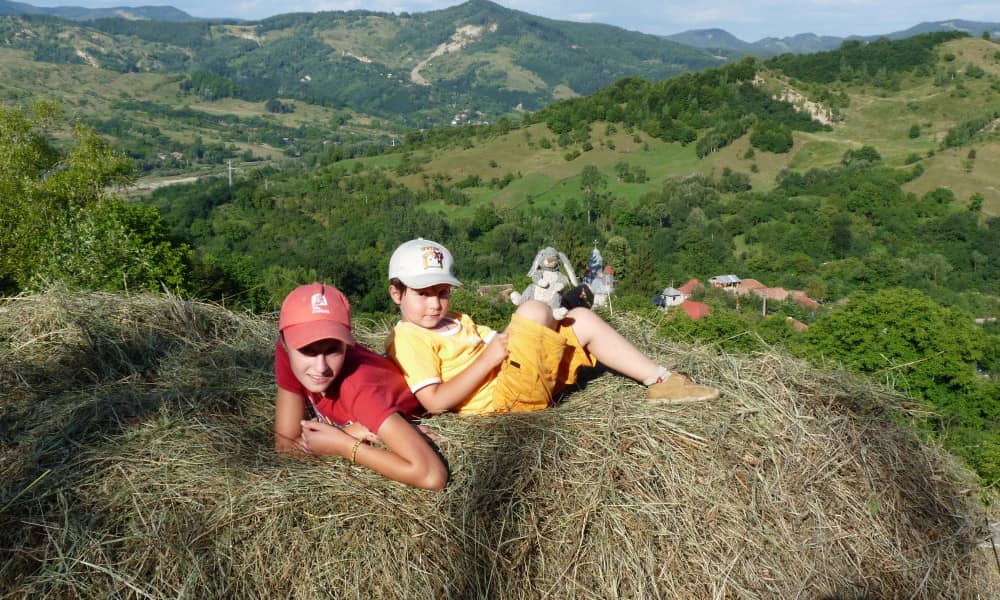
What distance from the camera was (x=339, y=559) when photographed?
2.62 meters

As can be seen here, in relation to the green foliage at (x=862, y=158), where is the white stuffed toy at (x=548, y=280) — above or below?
above

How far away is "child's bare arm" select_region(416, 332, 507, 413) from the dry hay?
14 cm

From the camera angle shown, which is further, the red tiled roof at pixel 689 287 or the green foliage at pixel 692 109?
the green foliage at pixel 692 109

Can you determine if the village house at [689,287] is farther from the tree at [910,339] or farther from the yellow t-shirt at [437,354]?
the yellow t-shirt at [437,354]

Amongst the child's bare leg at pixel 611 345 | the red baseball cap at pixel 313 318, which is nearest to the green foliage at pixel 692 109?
the child's bare leg at pixel 611 345

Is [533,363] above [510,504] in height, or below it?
above

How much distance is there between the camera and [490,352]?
10.9 feet

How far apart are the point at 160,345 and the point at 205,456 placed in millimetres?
1889

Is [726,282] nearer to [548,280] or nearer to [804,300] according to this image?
[804,300]

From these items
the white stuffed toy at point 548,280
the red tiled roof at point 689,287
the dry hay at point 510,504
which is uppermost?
the white stuffed toy at point 548,280

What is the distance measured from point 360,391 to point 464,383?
1.76 ft

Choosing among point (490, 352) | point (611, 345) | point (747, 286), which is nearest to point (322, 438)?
point (490, 352)

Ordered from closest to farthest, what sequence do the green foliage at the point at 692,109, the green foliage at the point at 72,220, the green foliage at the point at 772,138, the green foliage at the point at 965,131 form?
the green foliage at the point at 72,220
the green foliage at the point at 965,131
the green foliage at the point at 772,138
the green foliage at the point at 692,109

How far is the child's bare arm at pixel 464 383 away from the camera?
332 cm
